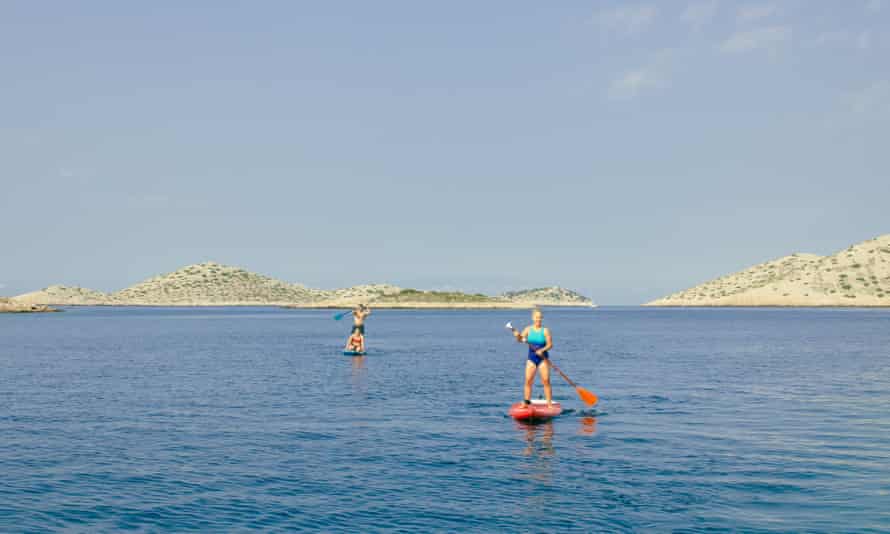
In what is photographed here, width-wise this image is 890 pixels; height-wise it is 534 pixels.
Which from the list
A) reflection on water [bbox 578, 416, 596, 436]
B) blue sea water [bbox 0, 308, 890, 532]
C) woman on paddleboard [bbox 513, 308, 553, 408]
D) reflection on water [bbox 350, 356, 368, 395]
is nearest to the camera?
blue sea water [bbox 0, 308, 890, 532]

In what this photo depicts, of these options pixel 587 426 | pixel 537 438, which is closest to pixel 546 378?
pixel 587 426

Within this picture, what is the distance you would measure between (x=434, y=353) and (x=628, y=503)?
158ft

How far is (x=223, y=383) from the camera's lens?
39.6m

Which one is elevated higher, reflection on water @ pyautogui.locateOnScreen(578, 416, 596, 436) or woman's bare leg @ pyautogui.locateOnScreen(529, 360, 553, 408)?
woman's bare leg @ pyautogui.locateOnScreen(529, 360, 553, 408)

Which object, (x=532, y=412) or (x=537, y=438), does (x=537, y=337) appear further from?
(x=537, y=438)

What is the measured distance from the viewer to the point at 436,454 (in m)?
20.8

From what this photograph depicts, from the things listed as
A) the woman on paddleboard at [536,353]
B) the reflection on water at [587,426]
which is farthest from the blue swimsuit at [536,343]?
the reflection on water at [587,426]

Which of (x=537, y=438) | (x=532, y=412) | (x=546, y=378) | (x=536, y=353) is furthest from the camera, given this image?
(x=546, y=378)

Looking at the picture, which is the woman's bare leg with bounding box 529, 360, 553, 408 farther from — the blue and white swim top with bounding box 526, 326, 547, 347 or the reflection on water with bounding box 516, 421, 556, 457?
the reflection on water with bounding box 516, 421, 556, 457

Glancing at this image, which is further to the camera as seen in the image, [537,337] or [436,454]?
[537,337]

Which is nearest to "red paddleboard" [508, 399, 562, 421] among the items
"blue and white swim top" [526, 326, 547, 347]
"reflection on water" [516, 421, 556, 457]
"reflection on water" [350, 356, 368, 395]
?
"reflection on water" [516, 421, 556, 457]

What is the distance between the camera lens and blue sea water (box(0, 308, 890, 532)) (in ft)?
49.8

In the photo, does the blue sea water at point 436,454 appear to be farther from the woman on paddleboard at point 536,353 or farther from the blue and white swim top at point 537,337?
the blue and white swim top at point 537,337

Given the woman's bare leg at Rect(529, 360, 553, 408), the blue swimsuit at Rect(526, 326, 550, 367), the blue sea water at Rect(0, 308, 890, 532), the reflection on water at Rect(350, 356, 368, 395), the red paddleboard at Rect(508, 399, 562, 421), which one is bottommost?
the blue sea water at Rect(0, 308, 890, 532)
